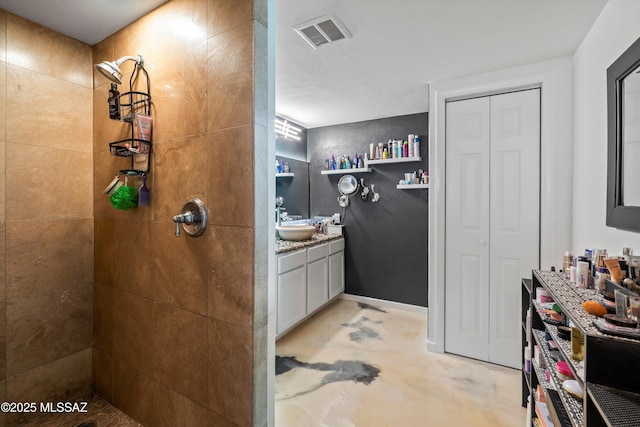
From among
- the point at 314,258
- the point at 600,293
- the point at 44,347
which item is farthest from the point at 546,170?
the point at 44,347

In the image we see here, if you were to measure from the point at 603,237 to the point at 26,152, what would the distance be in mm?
3254

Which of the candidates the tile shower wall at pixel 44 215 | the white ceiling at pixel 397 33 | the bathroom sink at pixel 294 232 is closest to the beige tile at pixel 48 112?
the tile shower wall at pixel 44 215

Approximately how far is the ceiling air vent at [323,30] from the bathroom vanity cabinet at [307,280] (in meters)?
1.74

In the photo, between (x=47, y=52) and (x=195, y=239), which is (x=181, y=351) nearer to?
(x=195, y=239)

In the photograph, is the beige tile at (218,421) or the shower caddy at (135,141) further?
the shower caddy at (135,141)

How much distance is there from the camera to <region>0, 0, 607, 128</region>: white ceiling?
157 centimetres

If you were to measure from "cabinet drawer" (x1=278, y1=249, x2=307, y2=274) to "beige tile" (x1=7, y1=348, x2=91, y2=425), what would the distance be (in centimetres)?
145

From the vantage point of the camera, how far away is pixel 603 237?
1.62 m

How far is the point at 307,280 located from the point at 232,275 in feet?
6.31

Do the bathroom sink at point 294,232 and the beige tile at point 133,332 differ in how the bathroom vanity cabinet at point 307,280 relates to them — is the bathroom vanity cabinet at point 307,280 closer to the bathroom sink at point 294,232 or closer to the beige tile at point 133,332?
the bathroom sink at point 294,232

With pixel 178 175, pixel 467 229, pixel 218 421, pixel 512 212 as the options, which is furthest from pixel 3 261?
pixel 512 212

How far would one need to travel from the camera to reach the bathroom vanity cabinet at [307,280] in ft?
Answer: 8.93

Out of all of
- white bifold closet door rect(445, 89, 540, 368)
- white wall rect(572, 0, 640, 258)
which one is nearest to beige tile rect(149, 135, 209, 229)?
white wall rect(572, 0, 640, 258)

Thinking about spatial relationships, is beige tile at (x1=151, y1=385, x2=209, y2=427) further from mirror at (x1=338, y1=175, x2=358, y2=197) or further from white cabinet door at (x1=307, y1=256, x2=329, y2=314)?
mirror at (x1=338, y1=175, x2=358, y2=197)
